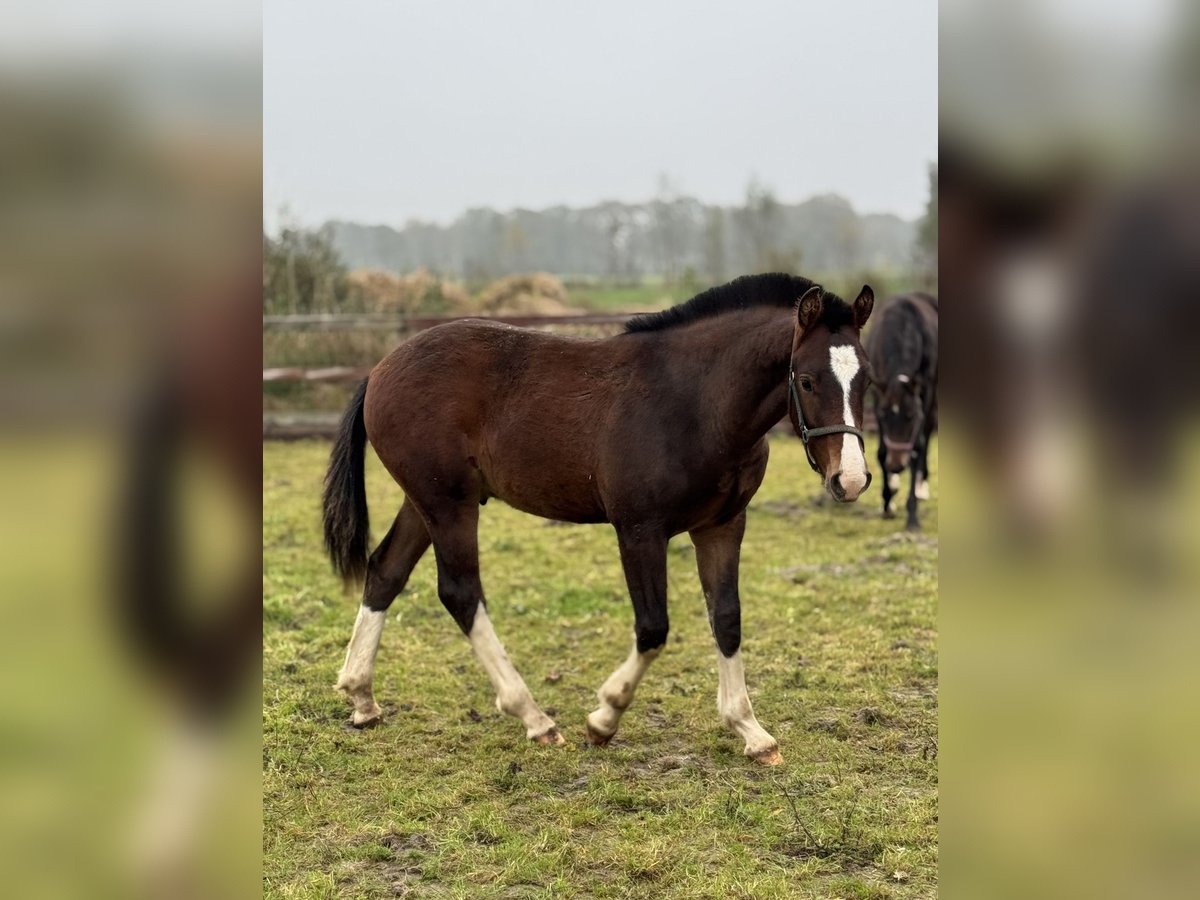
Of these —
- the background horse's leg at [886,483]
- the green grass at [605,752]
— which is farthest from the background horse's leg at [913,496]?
the green grass at [605,752]

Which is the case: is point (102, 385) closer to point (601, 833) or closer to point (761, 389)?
point (601, 833)

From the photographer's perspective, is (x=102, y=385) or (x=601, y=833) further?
(x=601, y=833)

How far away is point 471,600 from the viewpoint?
3.97 metres

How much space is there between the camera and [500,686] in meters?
3.91

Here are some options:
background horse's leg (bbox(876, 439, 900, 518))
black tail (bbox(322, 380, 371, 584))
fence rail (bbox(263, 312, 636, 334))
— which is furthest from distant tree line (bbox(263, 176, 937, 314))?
black tail (bbox(322, 380, 371, 584))

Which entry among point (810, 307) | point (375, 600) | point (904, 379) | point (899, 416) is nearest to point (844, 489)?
point (810, 307)

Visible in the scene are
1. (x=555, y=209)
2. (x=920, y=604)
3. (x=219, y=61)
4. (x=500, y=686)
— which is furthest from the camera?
(x=555, y=209)

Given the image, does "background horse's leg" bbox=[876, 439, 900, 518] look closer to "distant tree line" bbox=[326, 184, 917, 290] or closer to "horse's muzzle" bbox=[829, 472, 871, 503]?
"horse's muzzle" bbox=[829, 472, 871, 503]

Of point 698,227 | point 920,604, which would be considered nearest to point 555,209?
point 698,227

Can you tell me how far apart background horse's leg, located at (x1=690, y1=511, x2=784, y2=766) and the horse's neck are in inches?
19.0

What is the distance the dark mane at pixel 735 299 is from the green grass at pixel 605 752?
5.84ft

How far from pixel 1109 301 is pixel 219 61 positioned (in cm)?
81

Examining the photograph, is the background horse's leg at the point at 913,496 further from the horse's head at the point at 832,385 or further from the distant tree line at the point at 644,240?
Answer: the distant tree line at the point at 644,240

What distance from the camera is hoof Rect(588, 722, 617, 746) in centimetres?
382
